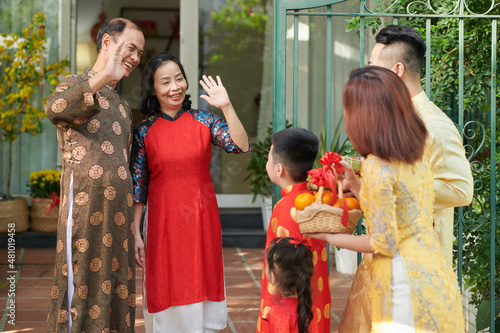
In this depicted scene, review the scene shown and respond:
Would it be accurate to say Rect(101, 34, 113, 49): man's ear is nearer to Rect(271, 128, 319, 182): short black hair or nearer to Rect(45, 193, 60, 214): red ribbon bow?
Rect(271, 128, 319, 182): short black hair

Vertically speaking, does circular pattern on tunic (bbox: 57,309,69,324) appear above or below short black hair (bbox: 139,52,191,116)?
below

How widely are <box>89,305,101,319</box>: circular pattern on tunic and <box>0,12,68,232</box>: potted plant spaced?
3.70m

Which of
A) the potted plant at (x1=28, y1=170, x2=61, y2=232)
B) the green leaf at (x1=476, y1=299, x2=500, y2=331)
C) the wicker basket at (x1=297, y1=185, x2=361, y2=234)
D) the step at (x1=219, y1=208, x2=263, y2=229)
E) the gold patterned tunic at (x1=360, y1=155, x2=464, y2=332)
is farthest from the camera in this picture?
the step at (x1=219, y1=208, x2=263, y2=229)

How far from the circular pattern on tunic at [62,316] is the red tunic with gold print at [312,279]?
81cm

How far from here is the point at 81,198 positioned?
239 centimetres

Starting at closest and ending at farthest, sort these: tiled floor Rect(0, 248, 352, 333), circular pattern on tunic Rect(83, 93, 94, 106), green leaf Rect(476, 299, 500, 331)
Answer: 1. circular pattern on tunic Rect(83, 93, 94, 106)
2. green leaf Rect(476, 299, 500, 331)
3. tiled floor Rect(0, 248, 352, 333)

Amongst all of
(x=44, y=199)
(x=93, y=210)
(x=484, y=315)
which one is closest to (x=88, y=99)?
(x=93, y=210)

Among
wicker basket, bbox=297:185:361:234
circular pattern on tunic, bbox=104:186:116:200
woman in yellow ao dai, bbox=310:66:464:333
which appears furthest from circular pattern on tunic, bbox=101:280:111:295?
woman in yellow ao dai, bbox=310:66:464:333

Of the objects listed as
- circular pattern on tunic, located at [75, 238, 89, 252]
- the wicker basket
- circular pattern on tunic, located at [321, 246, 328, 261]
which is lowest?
circular pattern on tunic, located at [321, 246, 328, 261]

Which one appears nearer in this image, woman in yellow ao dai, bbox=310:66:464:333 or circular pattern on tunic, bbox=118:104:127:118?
woman in yellow ao dai, bbox=310:66:464:333

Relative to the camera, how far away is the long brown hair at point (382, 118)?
1.80 meters

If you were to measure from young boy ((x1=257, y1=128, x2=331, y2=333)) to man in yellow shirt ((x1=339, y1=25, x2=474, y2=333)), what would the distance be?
4.8 inches

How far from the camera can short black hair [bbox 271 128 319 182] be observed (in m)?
2.33

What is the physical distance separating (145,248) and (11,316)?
1.47 metres
